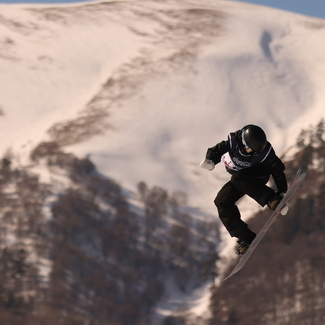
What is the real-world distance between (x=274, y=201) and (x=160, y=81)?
492 feet

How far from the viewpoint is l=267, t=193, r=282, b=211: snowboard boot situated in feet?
43.1

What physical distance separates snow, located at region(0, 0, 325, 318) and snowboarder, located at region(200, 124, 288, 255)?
10657cm

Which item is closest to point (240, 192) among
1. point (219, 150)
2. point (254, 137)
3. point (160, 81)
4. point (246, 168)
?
point (246, 168)

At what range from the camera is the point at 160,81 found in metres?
162

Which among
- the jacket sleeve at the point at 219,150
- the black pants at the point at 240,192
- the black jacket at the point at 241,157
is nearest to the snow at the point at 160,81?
the black pants at the point at 240,192

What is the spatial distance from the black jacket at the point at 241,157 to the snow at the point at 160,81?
10706cm

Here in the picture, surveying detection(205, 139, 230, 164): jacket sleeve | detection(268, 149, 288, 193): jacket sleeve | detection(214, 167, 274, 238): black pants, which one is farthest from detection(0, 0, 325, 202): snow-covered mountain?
detection(205, 139, 230, 164): jacket sleeve

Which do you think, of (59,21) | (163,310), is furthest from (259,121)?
(59,21)

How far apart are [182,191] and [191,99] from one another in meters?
34.8

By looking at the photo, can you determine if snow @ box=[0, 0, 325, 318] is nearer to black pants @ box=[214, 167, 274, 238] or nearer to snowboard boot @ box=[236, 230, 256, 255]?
snowboard boot @ box=[236, 230, 256, 255]

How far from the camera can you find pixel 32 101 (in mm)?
152625

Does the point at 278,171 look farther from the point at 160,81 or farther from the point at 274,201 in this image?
the point at 160,81

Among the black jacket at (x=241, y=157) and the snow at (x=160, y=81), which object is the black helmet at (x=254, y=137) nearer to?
the black jacket at (x=241, y=157)

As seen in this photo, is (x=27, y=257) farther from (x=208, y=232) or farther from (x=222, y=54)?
(x=222, y=54)
